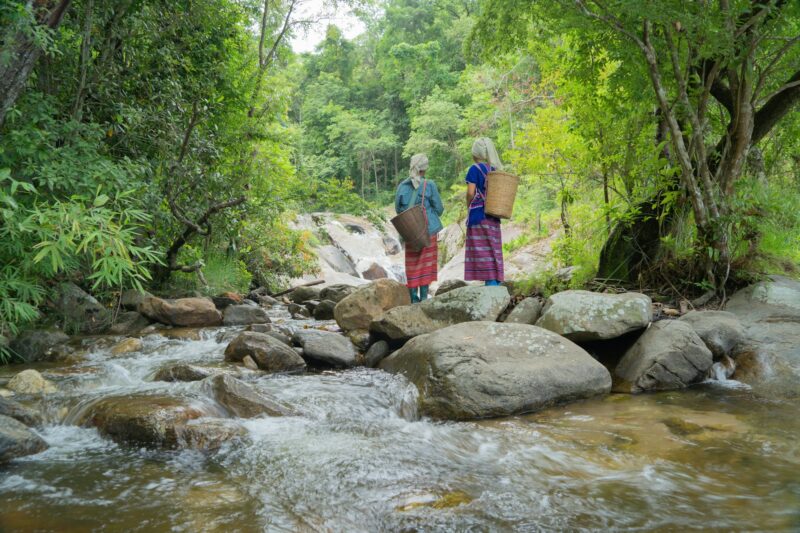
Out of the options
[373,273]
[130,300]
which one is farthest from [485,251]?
[373,273]

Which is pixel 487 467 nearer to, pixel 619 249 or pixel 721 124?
pixel 619 249

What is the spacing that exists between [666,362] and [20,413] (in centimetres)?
563

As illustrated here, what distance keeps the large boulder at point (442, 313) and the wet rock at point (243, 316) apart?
3067mm

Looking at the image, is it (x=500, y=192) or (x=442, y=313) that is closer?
(x=442, y=313)

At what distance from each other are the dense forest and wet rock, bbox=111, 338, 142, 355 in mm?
1109

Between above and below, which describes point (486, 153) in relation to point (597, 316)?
above

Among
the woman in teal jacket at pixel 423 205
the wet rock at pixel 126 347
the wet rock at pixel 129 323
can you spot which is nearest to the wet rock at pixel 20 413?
the wet rock at pixel 126 347

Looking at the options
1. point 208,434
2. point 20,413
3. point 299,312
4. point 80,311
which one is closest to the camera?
point 208,434

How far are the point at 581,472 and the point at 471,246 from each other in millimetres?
4160

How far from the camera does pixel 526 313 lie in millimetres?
6645

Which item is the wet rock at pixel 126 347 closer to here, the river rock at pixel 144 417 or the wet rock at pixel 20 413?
the wet rock at pixel 20 413

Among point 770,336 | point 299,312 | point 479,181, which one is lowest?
point 299,312

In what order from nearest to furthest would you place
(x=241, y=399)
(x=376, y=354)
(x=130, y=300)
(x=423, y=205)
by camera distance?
(x=241, y=399) < (x=376, y=354) < (x=423, y=205) < (x=130, y=300)

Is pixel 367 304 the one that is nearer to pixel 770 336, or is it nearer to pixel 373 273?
pixel 770 336
